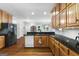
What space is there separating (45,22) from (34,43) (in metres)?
3.17

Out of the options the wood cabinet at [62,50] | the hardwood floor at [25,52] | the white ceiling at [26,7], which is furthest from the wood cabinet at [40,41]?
the wood cabinet at [62,50]

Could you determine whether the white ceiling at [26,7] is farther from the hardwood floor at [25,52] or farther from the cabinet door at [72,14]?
the cabinet door at [72,14]

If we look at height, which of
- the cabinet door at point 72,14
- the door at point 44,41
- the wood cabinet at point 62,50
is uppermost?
the cabinet door at point 72,14

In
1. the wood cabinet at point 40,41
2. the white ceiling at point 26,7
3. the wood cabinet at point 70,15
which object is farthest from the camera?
the wood cabinet at point 40,41

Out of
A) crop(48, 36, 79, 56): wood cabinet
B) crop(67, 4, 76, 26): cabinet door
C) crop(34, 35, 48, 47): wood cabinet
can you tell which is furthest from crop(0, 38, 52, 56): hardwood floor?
crop(67, 4, 76, 26): cabinet door

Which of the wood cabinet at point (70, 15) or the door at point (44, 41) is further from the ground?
the wood cabinet at point (70, 15)

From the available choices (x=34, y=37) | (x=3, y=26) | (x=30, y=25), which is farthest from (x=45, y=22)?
(x=3, y=26)

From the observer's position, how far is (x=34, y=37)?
6.64m

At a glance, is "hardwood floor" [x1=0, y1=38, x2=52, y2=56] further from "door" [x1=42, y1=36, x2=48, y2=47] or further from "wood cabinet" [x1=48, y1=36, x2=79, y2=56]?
Result: "wood cabinet" [x1=48, y1=36, x2=79, y2=56]

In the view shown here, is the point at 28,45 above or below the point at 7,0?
below

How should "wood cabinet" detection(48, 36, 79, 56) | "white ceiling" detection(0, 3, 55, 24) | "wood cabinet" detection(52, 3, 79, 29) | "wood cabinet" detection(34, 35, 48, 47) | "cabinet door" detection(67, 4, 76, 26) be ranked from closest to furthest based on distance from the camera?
1. "wood cabinet" detection(48, 36, 79, 56)
2. "wood cabinet" detection(52, 3, 79, 29)
3. "cabinet door" detection(67, 4, 76, 26)
4. "white ceiling" detection(0, 3, 55, 24)
5. "wood cabinet" detection(34, 35, 48, 47)

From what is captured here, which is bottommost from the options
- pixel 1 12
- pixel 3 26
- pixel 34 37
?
pixel 34 37

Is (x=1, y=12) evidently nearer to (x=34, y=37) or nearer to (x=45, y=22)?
(x=34, y=37)

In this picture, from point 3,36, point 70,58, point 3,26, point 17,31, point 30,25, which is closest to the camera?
point 70,58
